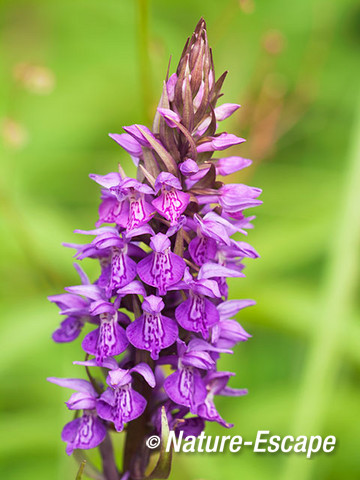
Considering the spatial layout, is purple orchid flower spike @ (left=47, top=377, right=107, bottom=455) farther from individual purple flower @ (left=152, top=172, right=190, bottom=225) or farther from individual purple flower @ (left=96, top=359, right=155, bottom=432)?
individual purple flower @ (left=152, top=172, right=190, bottom=225)

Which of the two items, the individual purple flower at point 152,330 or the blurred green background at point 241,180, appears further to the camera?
the blurred green background at point 241,180

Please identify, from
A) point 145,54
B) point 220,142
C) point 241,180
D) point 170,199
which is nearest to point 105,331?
point 170,199

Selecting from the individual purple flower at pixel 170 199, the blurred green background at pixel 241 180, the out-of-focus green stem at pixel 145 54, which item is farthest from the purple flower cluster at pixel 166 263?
the out-of-focus green stem at pixel 145 54

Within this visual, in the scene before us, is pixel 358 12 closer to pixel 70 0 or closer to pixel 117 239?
pixel 70 0

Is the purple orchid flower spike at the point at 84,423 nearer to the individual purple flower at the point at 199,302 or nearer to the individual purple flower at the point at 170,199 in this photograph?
the individual purple flower at the point at 199,302

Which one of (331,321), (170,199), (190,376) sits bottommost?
(190,376)

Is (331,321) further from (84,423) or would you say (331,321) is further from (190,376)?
(84,423)

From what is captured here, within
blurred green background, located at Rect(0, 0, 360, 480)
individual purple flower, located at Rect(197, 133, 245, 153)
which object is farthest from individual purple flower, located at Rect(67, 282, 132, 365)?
blurred green background, located at Rect(0, 0, 360, 480)
